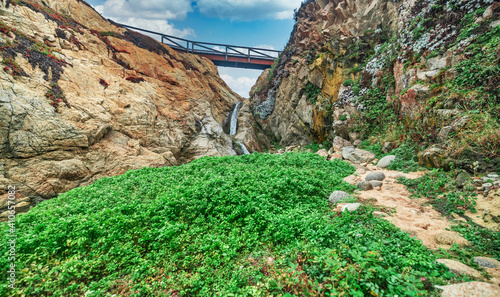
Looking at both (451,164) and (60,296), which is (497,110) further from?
(60,296)

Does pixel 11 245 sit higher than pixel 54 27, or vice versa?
pixel 54 27

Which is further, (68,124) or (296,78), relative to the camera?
(296,78)

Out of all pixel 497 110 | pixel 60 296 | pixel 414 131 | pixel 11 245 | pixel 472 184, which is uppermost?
pixel 497 110

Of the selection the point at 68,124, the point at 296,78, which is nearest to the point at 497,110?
the point at 296,78

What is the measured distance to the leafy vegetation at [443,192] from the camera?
4.92 metres

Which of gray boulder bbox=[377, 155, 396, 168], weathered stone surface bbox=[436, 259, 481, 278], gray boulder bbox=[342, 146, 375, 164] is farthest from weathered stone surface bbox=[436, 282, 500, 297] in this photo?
gray boulder bbox=[342, 146, 375, 164]

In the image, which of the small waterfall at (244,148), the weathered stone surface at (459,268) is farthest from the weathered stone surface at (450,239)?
the small waterfall at (244,148)

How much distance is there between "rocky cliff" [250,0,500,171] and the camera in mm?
6965

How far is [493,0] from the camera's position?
8.31 metres

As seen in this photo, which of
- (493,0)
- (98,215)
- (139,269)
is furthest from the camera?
(493,0)

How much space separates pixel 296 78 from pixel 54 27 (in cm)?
2278

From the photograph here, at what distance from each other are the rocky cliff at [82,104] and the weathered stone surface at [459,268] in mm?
14378

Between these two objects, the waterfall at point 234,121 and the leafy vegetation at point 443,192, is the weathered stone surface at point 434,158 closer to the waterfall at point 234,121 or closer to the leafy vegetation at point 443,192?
the leafy vegetation at point 443,192

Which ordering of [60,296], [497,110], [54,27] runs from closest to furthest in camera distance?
[60,296] → [497,110] → [54,27]
